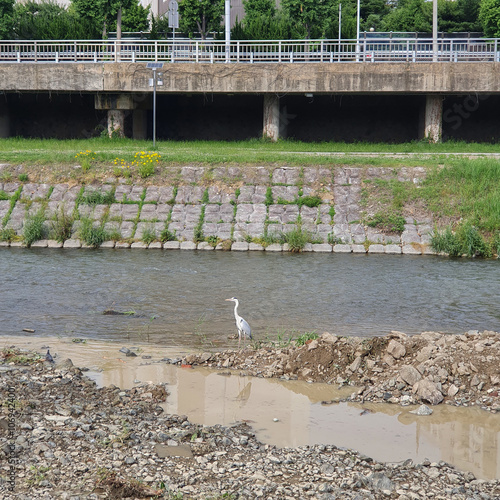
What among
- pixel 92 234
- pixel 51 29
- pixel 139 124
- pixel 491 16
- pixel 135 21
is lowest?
pixel 92 234

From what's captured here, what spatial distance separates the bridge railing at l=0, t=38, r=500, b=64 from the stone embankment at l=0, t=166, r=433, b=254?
24.3 ft

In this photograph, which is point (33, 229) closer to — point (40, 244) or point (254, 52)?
point (40, 244)

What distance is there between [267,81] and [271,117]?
1734 mm

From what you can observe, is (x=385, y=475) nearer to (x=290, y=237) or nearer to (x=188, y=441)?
(x=188, y=441)

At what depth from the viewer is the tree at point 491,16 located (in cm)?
4459

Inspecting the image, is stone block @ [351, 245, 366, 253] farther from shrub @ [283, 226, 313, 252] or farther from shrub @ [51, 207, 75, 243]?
shrub @ [51, 207, 75, 243]

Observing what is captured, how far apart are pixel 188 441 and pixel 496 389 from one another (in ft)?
12.5

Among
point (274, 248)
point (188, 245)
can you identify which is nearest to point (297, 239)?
point (274, 248)

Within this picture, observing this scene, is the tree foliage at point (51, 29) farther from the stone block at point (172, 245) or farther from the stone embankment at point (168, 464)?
the stone embankment at point (168, 464)

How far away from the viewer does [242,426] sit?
25.7 ft

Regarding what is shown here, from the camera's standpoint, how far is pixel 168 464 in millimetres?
6629

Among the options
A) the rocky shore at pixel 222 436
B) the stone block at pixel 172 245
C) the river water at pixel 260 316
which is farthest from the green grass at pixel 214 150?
the rocky shore at pixel 222 436

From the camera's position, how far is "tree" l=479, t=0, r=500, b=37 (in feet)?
146

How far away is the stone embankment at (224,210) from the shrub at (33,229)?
129 millimetres
